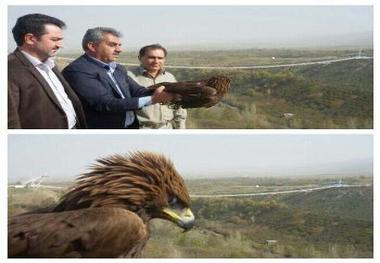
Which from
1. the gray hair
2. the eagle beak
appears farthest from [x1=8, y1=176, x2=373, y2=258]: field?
the gray hair

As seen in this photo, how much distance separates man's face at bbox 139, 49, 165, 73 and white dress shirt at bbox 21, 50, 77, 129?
0.93ft

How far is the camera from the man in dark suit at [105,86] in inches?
134

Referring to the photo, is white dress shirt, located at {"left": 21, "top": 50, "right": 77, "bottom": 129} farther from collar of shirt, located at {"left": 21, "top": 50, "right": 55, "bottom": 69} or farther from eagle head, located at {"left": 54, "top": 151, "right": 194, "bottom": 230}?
eagle head, located at {"left": 54, "top": 151, "right": 194, "bottom": 230}

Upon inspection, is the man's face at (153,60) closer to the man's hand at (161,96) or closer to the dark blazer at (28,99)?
the man's hand at (161,96)

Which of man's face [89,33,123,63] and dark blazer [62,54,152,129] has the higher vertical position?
man's face [89,33,123,63]

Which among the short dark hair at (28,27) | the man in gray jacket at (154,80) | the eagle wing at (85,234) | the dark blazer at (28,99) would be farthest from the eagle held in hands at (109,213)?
A: the short dark hair at (28,27)

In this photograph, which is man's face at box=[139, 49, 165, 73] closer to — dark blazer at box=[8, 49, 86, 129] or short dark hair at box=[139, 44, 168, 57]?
short dark hair at box=[139, 44, 168, 57]

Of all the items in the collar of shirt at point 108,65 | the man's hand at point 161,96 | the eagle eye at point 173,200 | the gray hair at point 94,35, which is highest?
the gray hair at point 94,35

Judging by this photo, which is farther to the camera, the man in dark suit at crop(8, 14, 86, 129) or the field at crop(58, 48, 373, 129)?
the field at crop(58, 48, 373, 129)

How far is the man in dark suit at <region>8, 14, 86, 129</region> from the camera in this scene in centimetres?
336

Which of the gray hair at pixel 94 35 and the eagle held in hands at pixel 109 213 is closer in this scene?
the eagle held in hands at pixel 109 213

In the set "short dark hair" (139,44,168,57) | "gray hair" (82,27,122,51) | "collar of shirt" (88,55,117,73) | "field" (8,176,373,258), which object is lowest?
"field" (8,176,373,258)

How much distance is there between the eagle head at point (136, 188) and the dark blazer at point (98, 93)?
5.2 inches
